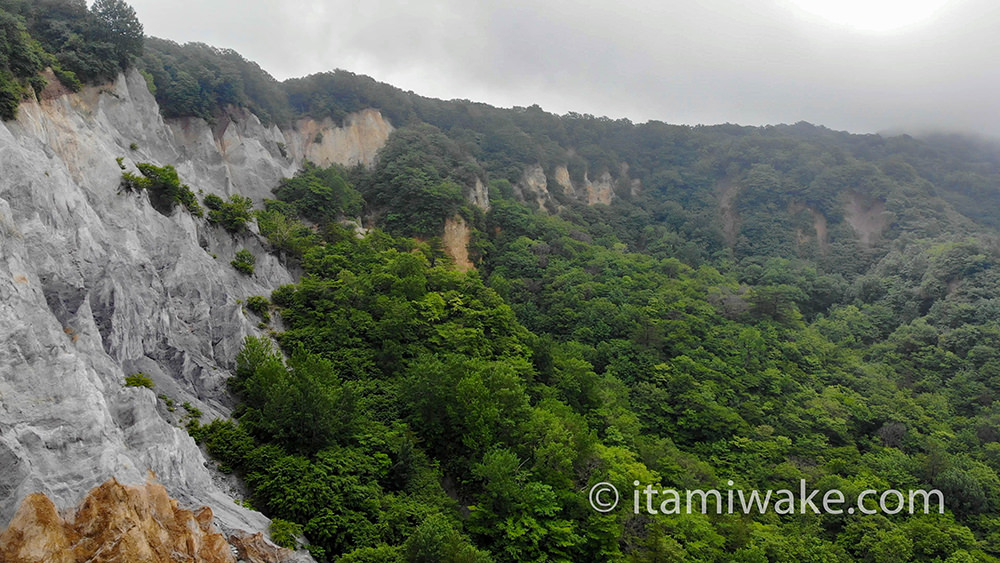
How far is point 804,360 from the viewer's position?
128 feet

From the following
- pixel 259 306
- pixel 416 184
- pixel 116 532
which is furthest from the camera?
pixel 416 184

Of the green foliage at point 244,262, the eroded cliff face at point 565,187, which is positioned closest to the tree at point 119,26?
the green foliage at point 244,262

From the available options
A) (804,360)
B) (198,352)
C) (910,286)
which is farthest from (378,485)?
(910,286)

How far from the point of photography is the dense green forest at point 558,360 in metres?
19.0

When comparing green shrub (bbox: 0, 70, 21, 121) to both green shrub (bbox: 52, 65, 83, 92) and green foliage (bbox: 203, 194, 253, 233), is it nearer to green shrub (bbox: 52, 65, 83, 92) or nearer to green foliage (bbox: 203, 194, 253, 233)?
green shrub (bbox: 52, 65, 83, 92)

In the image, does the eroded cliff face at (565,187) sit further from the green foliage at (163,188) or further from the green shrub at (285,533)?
the green shrub at (285,533)

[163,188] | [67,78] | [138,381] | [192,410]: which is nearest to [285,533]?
[192,410]

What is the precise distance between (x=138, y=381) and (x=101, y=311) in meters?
2.95

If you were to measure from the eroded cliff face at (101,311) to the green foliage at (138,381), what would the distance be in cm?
33

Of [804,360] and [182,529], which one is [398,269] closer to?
[182,529]

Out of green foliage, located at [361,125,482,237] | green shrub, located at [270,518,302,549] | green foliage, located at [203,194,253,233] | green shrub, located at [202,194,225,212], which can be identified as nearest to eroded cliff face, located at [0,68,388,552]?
green shrub, located at [270,518,302,549]

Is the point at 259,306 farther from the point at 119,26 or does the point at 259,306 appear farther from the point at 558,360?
the point at 119,26

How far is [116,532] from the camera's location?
36.5 feet

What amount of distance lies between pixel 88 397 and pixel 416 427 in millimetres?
11915
